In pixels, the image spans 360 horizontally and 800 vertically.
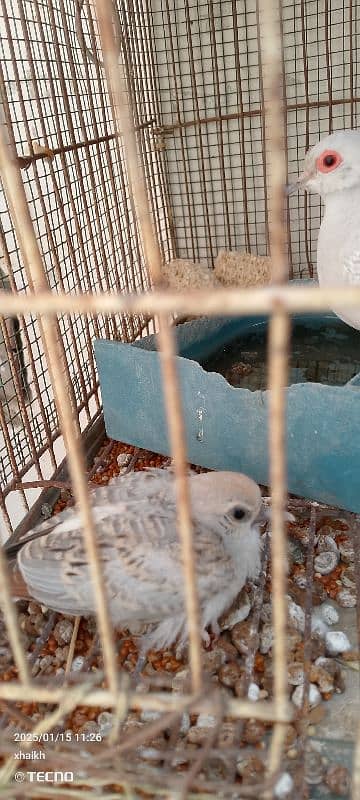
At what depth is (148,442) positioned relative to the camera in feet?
5.84

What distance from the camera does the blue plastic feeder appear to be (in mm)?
1402

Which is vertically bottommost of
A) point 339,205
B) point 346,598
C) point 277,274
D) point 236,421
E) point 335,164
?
point 346,598

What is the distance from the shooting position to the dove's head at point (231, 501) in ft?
3.76

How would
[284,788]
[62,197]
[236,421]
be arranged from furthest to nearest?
[62,197], [236,421], [284,788]

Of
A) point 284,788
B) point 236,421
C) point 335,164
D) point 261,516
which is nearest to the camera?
point 284,788

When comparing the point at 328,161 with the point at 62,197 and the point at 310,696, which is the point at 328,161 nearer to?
the point at 62,197

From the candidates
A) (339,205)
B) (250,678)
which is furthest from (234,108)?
(250,678)

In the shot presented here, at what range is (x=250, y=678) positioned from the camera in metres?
1.08

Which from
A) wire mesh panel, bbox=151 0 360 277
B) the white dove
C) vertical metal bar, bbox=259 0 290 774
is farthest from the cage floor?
wire mesh panel, bbox=151 0 360 277

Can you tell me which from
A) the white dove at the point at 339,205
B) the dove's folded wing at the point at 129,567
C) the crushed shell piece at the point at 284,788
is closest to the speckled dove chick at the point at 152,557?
the dove's folded wing at the point at 129,567

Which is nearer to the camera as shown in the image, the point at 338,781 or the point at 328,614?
the point at 338,781

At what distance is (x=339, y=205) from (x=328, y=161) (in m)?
0.13

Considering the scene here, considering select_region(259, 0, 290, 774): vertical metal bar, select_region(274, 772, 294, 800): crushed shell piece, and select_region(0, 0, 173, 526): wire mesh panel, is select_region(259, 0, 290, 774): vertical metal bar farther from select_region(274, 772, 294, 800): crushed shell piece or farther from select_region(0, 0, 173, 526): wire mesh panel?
select_region(0, 0, 173, 526): wire mesh panel

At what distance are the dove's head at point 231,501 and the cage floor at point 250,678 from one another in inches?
8.4
